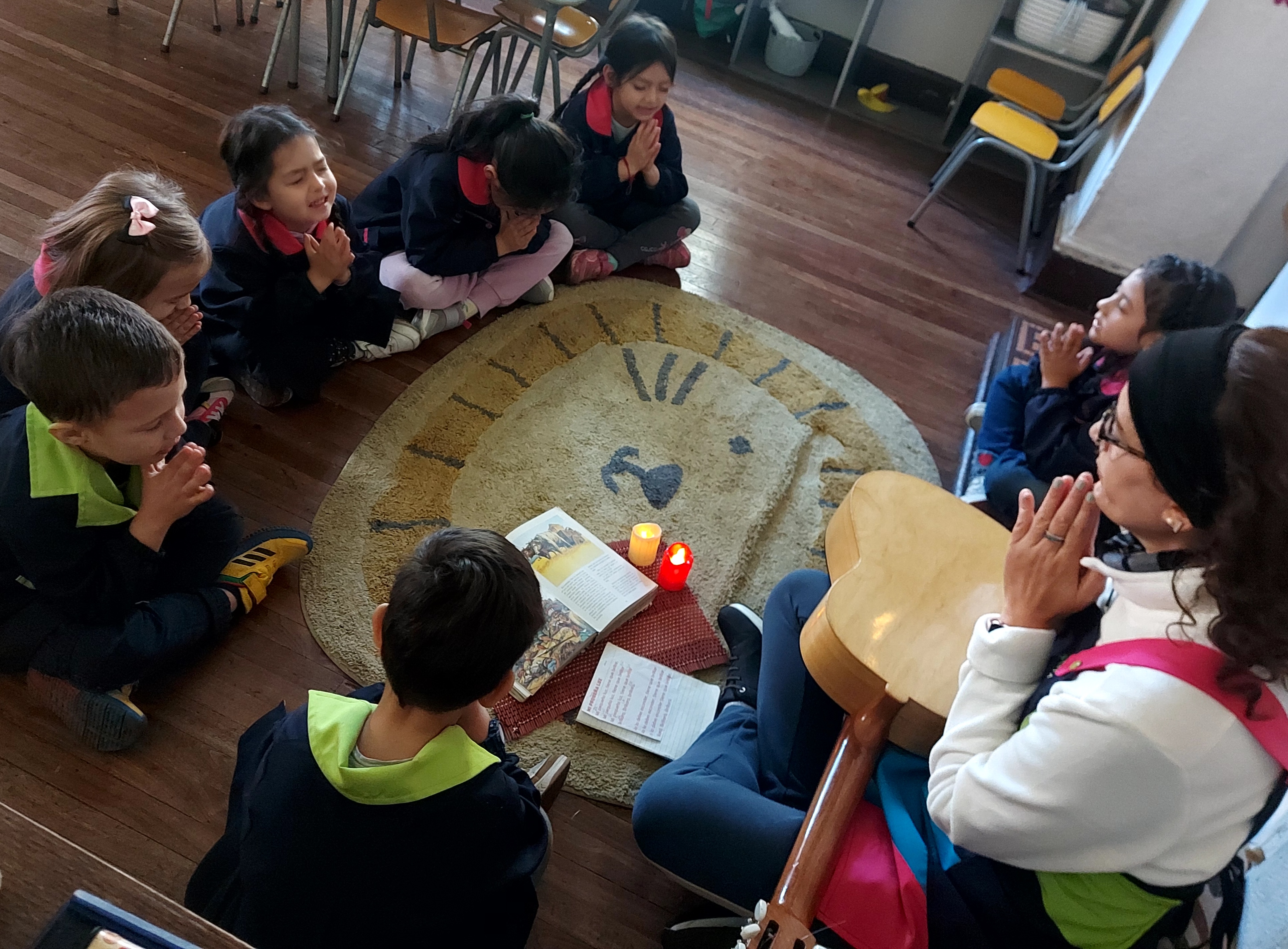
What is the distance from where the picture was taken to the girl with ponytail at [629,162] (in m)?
2.45

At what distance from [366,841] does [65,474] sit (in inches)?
30.7

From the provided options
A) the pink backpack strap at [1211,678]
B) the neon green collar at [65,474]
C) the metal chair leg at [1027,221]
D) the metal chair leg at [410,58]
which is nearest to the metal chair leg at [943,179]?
A: the metal chair leg at [1027,221]

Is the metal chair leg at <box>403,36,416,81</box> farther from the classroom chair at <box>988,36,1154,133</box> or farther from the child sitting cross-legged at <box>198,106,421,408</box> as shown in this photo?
the classroom chair at <box>988,36,1154,133</box>

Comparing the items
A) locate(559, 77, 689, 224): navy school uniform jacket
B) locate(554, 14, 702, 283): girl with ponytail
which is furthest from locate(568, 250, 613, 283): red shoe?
locate(559, 77, 689, 224): navy school uniform jacket

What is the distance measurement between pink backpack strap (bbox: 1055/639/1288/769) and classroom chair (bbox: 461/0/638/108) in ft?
8.03

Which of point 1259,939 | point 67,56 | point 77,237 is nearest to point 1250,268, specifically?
point 1259,939

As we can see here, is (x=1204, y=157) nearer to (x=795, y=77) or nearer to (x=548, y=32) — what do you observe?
(x=795, y=77)

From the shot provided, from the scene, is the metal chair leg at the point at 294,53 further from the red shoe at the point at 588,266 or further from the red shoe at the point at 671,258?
the red shoe at the point at 671,258

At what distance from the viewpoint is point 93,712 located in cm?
152

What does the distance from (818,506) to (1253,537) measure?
143cm

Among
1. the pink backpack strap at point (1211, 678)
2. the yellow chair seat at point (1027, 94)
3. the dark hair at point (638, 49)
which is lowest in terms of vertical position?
the pink backpack strap at point (1211, 678)

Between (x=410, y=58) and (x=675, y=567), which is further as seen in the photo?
(x=410, y=58)

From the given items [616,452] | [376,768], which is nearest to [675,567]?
[616,452]

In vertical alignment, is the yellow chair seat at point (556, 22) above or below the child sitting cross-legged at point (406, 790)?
above
